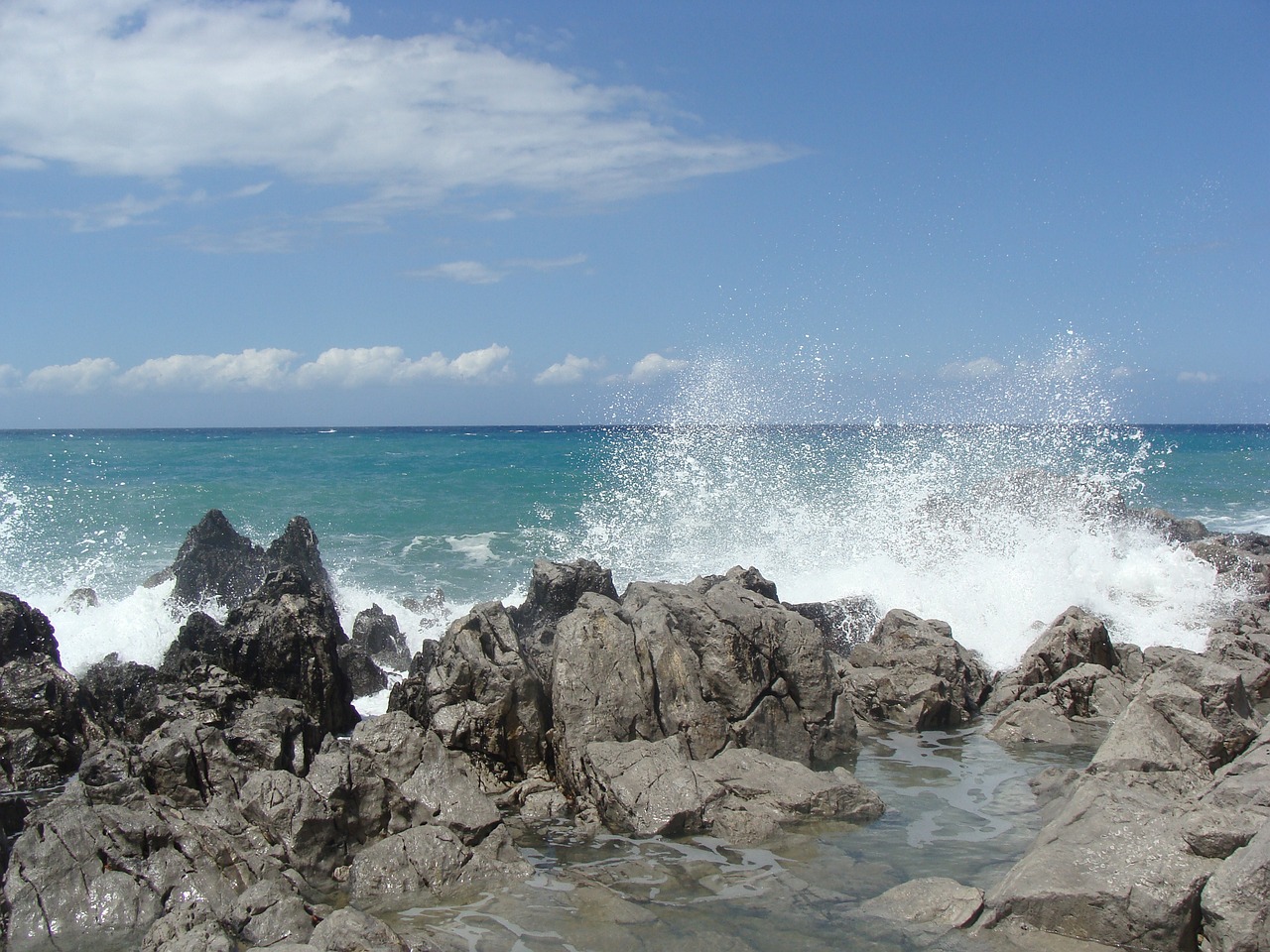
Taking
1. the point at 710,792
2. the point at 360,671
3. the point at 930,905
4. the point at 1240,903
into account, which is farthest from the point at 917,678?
the point at 360,671

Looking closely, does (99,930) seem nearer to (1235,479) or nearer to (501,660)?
(501,660)

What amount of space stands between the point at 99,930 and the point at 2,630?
244 inches

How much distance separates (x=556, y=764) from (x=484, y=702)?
3.02 ft

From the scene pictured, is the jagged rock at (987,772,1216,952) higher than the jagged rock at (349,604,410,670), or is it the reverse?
the jagged rock at (987,772,1216,952)

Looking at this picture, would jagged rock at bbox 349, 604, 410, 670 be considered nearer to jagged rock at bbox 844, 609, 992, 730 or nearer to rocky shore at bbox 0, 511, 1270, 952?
rocky shore at bbox 0, 511, 1270, 952

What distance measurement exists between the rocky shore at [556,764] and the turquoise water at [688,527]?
3970 mm

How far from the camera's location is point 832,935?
6.27 meters

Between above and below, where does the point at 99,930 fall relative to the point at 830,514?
below

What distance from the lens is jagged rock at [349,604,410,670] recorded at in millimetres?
15195

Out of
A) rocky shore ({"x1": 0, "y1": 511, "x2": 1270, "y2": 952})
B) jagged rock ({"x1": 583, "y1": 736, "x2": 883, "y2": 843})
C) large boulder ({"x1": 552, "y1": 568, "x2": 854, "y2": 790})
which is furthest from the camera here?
large boulder ({"x1": 552, "y1": 568, "x2": 854, "y2": 790})

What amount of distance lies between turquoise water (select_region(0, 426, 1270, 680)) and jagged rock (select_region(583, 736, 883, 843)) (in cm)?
807

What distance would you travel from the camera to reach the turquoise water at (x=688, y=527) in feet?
56.9

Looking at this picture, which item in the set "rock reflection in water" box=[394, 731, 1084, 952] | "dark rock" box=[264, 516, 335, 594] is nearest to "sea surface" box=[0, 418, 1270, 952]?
"rock reflection in water" box=[394, 731, 1084, 952]

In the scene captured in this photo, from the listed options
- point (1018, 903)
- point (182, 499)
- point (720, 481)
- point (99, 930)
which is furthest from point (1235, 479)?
point (99, 930)
